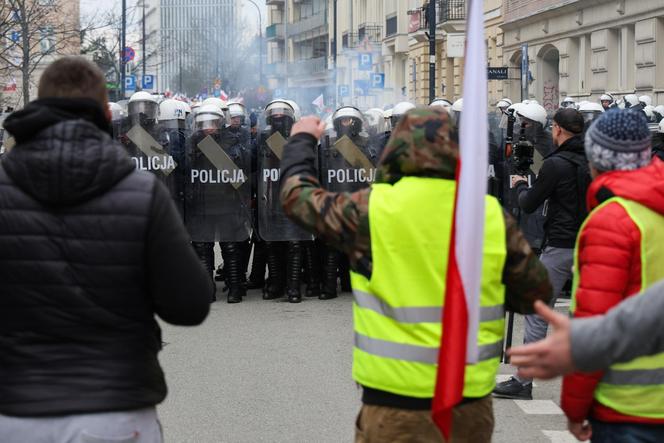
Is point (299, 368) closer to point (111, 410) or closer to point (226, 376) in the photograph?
point (226, 376)

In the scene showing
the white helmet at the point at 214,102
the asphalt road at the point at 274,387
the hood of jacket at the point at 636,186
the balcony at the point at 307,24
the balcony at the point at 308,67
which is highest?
the balcony at the point at 307,24

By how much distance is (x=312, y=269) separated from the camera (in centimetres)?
1289

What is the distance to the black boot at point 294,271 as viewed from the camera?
40.8 feet

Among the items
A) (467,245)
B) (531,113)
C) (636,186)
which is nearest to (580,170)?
(636,186)

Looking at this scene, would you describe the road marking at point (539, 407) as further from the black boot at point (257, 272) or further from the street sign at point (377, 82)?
the street sign at point (377, 82)

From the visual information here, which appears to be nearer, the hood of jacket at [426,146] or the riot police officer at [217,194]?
the hood of jacket at [426,146]

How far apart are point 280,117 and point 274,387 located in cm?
522

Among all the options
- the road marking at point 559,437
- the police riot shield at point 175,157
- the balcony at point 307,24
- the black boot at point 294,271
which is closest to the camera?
the road marking at point 559,437

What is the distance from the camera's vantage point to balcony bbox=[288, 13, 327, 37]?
87625mm

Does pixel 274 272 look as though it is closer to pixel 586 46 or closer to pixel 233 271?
pixel 233 271

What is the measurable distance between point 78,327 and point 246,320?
8119mm

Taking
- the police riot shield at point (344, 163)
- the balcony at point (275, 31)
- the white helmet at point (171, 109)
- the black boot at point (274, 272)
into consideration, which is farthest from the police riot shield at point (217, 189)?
the balcony at point (275, 31)

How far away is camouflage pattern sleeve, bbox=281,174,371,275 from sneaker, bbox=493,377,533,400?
4.27m

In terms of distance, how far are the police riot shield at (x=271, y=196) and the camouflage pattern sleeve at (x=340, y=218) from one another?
8724 mm
